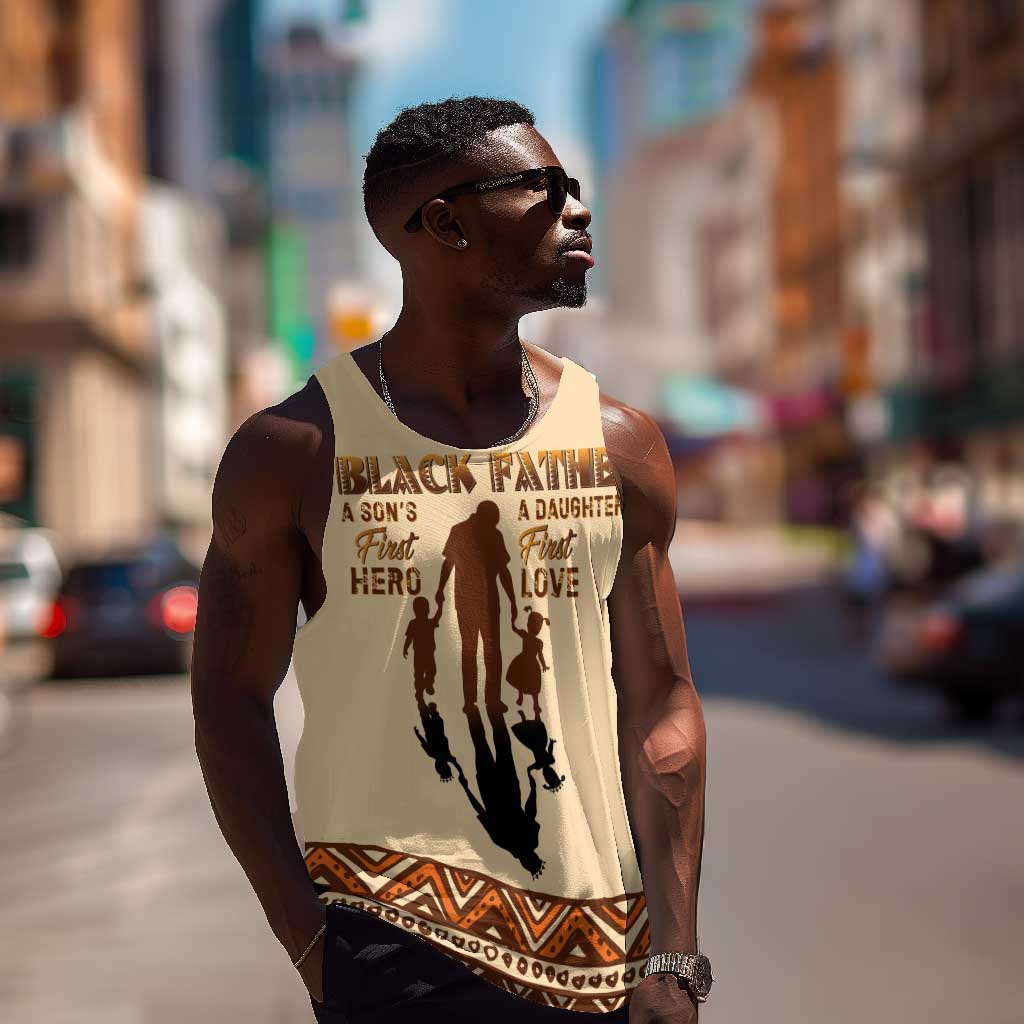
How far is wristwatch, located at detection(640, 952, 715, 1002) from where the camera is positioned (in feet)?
7.65

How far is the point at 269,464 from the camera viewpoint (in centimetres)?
233

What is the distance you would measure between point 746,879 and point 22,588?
1880 cm

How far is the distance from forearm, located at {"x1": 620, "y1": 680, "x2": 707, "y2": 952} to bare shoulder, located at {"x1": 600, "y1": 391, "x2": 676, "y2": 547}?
0.21 metres

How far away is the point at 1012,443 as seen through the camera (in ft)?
133

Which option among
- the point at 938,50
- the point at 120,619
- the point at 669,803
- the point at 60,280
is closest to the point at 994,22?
the point at 938,50

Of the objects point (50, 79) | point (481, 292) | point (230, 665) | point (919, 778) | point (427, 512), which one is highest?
point (50, 79)

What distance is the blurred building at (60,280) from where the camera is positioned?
157 ft

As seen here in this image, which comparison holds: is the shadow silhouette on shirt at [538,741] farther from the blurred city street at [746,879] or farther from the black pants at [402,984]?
the blurred city street at [746,879]

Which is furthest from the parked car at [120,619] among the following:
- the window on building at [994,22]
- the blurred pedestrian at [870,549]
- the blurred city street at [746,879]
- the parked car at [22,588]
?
the window on building at [994,22]

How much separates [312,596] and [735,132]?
90661mm

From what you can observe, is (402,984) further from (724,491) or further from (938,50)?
(724,491)

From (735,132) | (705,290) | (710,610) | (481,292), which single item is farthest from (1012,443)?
(705,290)

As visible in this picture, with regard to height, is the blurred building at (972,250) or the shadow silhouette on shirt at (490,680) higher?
the blurred building at (972,250)

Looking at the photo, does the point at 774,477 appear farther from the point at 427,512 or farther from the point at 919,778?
the point at 427,512
